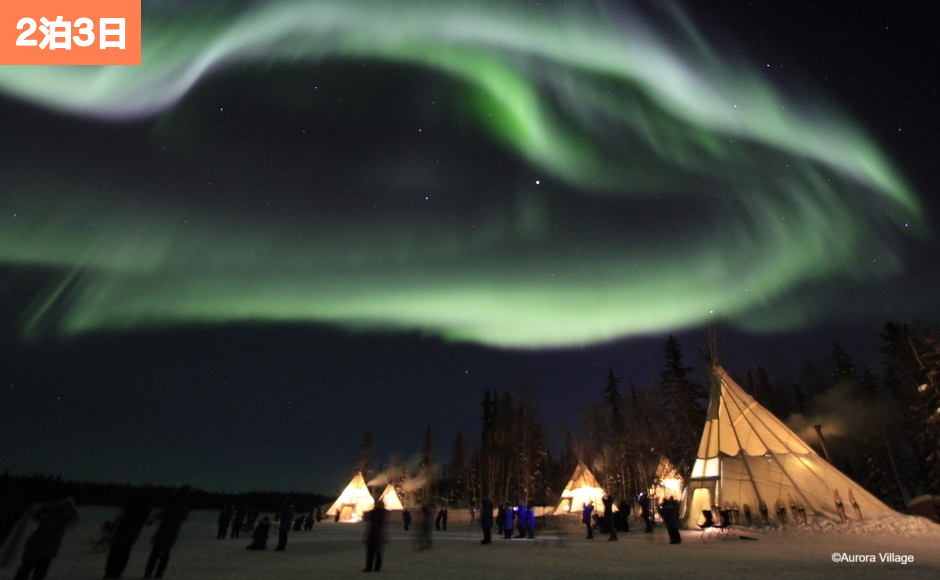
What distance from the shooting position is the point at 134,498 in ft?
29.2

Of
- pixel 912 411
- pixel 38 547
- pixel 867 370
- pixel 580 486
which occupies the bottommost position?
pixel 580 486

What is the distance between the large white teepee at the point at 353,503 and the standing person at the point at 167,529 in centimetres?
3849

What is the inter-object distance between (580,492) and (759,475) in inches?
1049

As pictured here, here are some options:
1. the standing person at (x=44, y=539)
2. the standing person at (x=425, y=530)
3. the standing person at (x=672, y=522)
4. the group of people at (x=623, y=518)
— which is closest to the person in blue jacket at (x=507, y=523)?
the group of people at (x=623, y=518)

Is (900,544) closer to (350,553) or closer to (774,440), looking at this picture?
(774,440)

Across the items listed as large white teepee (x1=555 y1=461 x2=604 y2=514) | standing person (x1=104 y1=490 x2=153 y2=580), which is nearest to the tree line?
large white teepee (x1=555 y1=461 x2=604 y2=514)

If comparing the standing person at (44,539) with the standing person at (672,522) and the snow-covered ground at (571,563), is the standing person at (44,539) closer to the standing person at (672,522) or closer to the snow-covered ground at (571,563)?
the snow-covered ground at (571,563)

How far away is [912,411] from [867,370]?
14340mm

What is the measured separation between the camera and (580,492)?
48844 mm

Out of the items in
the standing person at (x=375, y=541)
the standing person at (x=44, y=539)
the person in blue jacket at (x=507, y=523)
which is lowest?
the person in blue jacket at (x=507, y=523)

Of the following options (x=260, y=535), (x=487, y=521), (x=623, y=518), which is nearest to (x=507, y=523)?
(x=487, y=521)

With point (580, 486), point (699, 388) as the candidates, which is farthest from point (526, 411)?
point (699, 388)

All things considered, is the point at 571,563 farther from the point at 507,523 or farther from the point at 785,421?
the point at 785,421

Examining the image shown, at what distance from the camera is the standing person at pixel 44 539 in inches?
270
